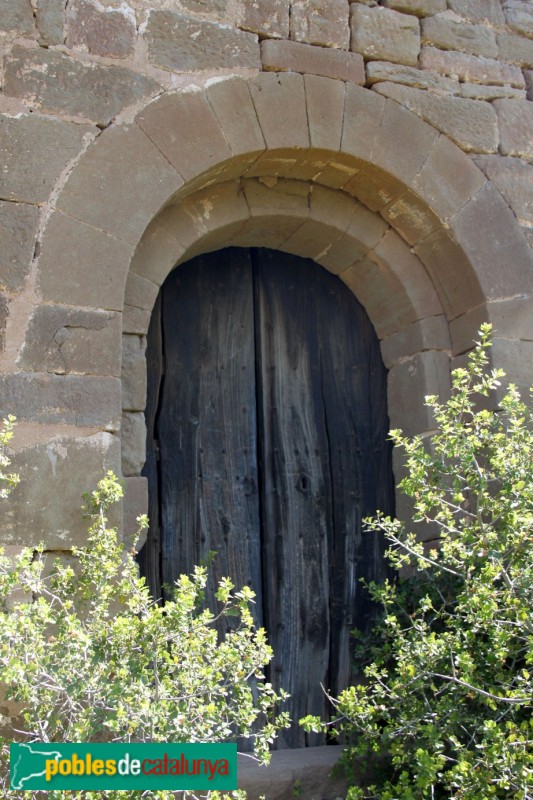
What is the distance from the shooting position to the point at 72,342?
10.3ft

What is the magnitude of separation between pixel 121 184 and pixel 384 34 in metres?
1.40

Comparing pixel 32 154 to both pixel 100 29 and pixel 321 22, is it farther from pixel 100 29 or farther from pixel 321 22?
pixel 321 22

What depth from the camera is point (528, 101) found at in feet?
13.6

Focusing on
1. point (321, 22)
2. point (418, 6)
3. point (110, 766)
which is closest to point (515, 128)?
point (418, 6)

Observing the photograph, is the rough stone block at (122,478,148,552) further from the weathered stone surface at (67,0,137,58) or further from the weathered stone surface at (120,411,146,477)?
the weathered stone surface at (67,0,137,58)

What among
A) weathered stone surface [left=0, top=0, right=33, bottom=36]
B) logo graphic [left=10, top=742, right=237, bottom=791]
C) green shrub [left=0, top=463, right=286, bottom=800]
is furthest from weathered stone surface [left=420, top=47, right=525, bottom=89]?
logo graphic [left=10, top=742, right=237, bottom=791]

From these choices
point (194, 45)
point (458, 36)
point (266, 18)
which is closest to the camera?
point (194, 45)

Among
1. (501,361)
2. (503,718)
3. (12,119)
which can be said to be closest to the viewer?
(503,718)

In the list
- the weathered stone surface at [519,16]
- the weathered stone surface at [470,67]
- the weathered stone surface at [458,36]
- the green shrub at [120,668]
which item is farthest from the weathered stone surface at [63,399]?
the weathered stone surface at [519,16]

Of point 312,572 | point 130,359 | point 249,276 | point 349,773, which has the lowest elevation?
point 349,773

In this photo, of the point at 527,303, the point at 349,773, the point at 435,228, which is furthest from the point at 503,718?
the point at 435,228

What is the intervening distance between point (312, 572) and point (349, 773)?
81 centimetres

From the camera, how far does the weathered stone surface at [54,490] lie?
296cm

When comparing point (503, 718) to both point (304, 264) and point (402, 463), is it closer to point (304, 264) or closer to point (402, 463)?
point (402, 463)
